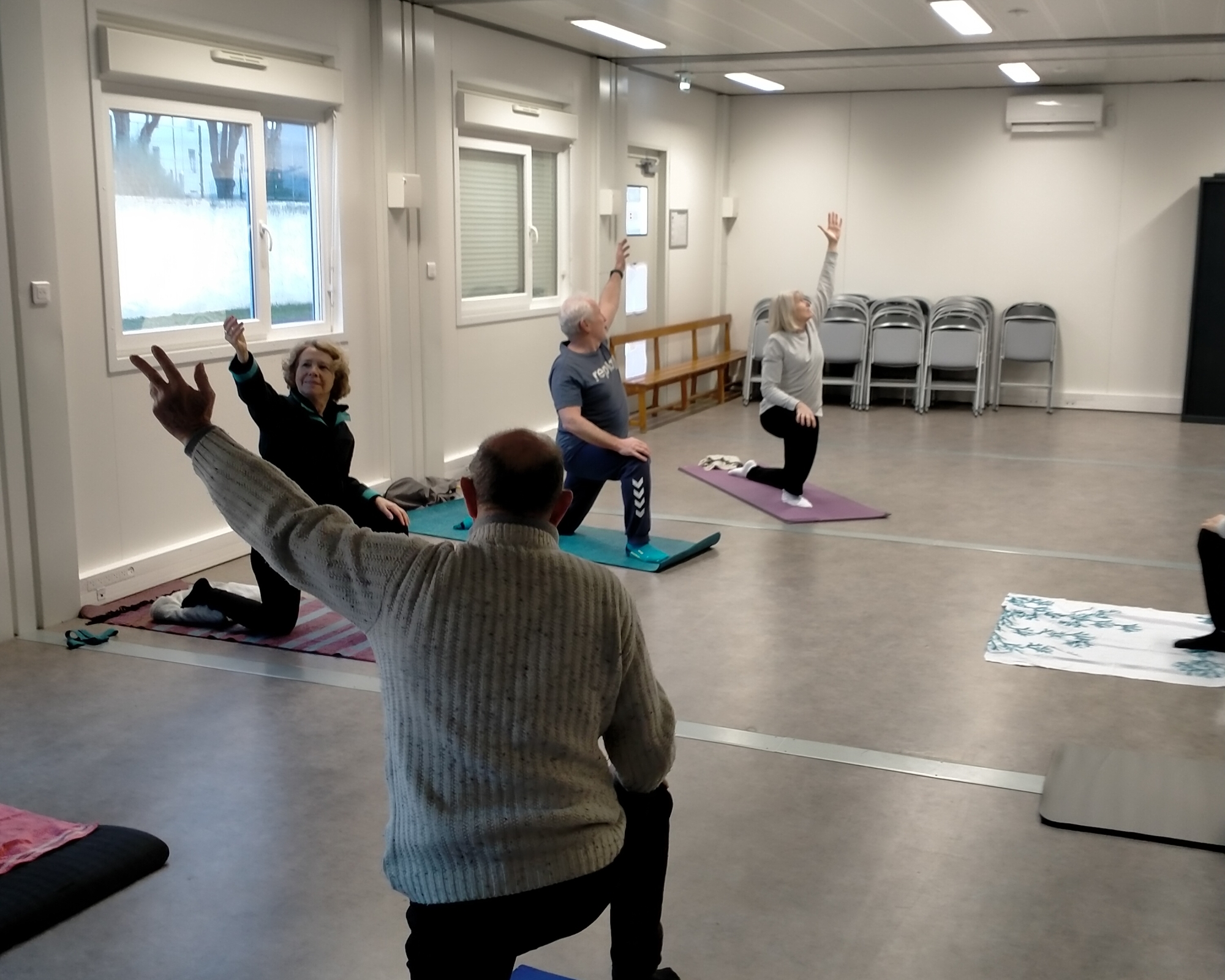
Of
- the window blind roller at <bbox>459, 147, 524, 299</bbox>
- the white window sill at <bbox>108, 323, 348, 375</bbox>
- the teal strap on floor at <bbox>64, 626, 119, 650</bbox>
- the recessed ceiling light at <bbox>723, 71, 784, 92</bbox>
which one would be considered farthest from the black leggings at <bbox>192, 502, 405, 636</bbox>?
the recessed ceiling light at <bbox>723, 71, 784, 92</bbox>

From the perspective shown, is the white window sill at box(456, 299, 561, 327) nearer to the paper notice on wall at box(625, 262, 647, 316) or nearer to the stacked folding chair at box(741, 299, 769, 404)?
the paper notice on wall at box(625, 262, 647, 316)

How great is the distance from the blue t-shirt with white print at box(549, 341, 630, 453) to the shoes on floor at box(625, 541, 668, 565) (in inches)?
21.3

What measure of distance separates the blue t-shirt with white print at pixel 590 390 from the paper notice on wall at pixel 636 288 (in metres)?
4.78

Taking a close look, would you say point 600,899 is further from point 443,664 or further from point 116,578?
point 116,578

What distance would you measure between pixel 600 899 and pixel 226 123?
5.02 meters

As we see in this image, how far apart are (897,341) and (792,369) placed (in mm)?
4496

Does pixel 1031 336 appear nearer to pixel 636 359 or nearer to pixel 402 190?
pixel 636 359

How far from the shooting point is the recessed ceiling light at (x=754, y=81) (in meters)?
10.4

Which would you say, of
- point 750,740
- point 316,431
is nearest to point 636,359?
point 316,431

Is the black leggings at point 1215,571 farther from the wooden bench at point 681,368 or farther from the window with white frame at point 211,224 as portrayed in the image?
the wooden bench at point 681,368

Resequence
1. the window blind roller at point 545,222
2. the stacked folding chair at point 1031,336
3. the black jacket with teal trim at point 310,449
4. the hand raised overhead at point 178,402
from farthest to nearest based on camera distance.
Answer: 1. the stacked folding chair at point 1031,336
2. the window blind roller at point 545,222
3. the black jacket with teal trim at point 310,449
4. the hand raised overhead at point 178,402

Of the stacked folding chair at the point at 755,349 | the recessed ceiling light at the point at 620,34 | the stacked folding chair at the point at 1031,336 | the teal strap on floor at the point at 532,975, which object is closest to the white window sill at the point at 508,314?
the recessed ceiling light at the point at 620,34

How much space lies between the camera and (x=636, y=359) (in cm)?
1090

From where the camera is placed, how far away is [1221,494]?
7617 mm
